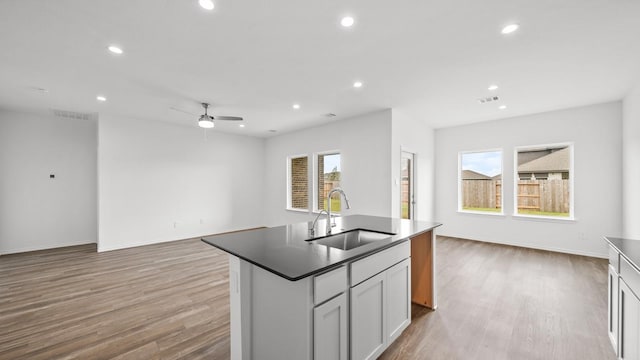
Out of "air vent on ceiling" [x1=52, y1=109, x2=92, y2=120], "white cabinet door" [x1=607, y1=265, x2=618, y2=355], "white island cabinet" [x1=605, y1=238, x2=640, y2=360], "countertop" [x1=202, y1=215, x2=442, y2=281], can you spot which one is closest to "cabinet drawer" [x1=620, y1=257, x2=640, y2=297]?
"white island cabinet" [x1=605, y1=238, x2=640, y2=360]

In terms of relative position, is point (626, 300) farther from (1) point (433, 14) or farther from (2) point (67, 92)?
(2) point (67, 92)

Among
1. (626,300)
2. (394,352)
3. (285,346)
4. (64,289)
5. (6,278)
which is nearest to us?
A: (285,346)

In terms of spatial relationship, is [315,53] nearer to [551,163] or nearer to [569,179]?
[551,163]

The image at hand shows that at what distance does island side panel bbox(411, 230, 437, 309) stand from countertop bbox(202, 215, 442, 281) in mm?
234

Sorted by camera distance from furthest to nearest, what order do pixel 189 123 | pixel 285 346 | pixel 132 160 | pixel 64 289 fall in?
1. pixel 189 123
2. pixel 132 160
3. pixel 64 289
4. pixel 285 346

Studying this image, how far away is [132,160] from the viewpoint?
5.43 m

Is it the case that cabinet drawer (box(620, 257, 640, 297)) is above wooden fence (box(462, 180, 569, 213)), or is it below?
below

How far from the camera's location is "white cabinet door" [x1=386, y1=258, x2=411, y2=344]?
2.03 metres

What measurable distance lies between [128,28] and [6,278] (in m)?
4.18

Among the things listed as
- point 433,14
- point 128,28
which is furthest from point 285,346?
point 128,28

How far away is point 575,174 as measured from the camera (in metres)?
4.72

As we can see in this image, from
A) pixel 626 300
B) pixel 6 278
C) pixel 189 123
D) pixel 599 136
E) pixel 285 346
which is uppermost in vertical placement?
pixel 189 123

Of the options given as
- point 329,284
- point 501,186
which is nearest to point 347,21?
point 329,284

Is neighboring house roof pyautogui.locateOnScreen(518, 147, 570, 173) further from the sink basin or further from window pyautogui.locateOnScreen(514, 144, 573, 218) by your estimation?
the sink basin
